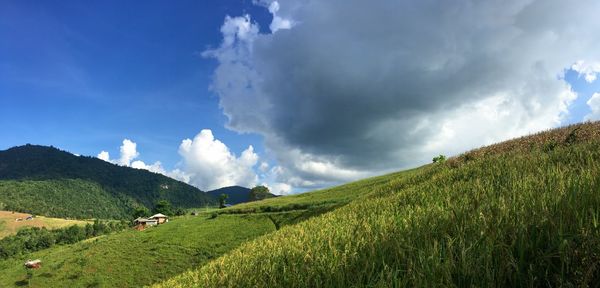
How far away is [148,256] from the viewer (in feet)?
255

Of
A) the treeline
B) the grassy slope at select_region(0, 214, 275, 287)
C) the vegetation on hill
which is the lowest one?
the grassy slope at select_region(0, 214, 275, 287)

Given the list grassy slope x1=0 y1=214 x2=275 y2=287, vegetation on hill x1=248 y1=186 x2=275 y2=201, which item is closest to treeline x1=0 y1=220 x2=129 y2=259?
vegetation on hill x1=248 y1=186 x2=275 y2=201

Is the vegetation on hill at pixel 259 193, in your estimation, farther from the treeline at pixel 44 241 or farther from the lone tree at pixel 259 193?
the treeline at pixel 44 241

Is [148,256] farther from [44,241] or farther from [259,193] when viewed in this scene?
[259,193]

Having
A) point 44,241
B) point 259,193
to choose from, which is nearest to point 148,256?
point 44,241

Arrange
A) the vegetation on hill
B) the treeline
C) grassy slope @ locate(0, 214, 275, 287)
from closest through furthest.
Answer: grassy slope @ locate(0, 214, 275, 287) → the treeline → the vegetation on hill

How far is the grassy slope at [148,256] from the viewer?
70812mm

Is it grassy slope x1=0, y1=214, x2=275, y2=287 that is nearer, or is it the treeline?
grassy slope x1=0, y1=214, x2=275, y2=287

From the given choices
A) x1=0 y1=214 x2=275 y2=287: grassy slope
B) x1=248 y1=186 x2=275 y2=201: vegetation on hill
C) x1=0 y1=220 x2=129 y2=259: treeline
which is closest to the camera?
x1=0 y1=214 x2=275 y2=287: grassy slope

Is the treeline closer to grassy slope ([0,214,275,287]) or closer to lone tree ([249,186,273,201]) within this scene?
lone tree ([249,186,273,201])

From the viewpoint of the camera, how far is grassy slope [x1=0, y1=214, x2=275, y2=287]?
70812 mm

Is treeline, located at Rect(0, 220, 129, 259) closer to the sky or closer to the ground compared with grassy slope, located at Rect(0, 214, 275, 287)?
closer to the sky

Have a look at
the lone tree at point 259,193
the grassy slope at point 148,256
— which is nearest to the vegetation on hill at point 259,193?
the lone tree at point 259,193

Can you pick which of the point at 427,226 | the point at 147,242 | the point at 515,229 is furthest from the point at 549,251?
the point at 147,242
